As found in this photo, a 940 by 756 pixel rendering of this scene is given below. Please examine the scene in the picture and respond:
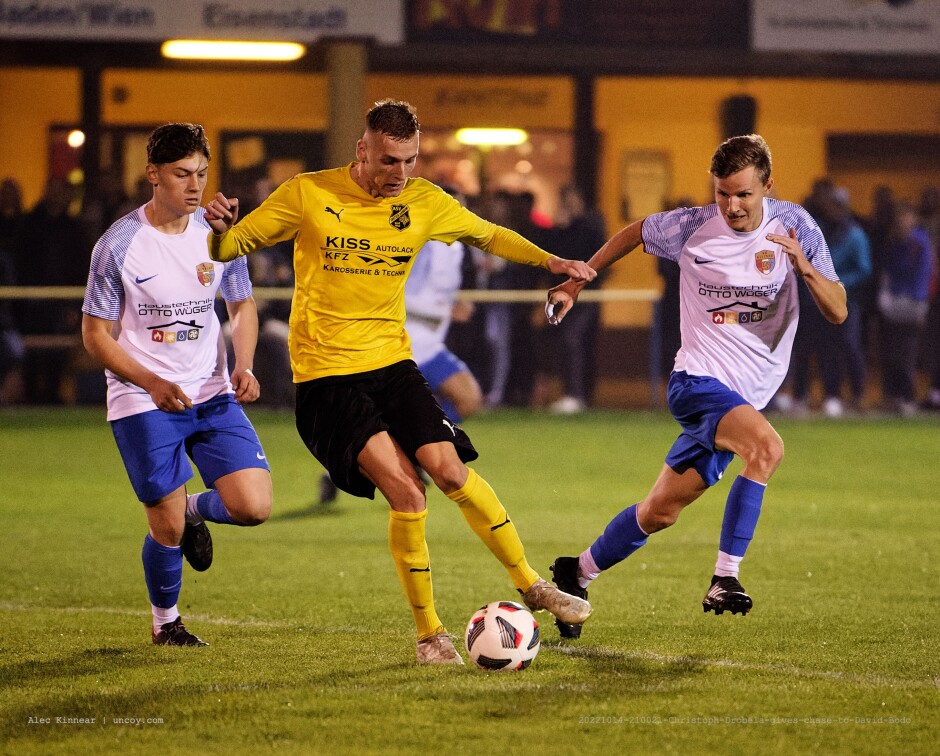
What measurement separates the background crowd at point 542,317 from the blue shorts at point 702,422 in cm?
919

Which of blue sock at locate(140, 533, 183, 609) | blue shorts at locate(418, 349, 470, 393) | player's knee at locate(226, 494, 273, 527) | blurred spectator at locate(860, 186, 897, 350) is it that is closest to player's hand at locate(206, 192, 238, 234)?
player's knee at locate(226, 494, 273, 527)

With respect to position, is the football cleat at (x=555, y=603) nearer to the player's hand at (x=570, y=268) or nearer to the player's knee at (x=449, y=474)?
the player's knee at (x=449, y=474)

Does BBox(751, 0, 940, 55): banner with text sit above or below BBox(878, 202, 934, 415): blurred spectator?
above

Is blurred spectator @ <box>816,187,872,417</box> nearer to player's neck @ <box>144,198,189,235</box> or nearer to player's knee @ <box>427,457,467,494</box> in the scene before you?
player's neck @ <box>144,198,189,235</box>

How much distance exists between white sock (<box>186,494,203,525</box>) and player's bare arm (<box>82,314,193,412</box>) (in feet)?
1.99

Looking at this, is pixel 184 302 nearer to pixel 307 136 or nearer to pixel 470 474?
pixel 470 474

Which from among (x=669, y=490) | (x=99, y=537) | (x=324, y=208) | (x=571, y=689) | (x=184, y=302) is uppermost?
(x=324, y=208)

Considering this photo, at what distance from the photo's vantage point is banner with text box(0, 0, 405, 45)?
55.4 feet

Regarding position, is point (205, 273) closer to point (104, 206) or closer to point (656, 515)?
point (656, 515)

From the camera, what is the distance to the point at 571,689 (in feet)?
16.8

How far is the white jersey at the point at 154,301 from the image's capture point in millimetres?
5871

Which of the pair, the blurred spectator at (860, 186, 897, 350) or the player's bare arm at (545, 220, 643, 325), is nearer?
the player's bare arm at (545, 220, 643, 325)

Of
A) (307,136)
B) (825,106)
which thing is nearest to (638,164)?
(825,106)

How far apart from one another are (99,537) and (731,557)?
4259 mm
